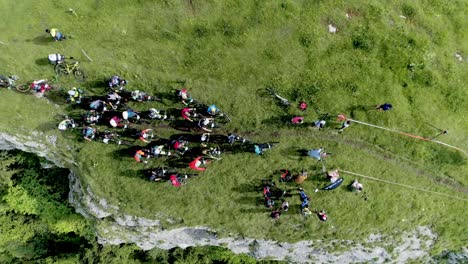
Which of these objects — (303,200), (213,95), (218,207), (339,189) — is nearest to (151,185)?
(218,207)

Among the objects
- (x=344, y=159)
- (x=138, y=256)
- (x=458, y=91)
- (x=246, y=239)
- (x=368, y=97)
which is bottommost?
(x=138, y=256)

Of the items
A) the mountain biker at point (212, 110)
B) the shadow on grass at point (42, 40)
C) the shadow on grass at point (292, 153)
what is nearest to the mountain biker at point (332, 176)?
the shadow on grass at point (292, 153)

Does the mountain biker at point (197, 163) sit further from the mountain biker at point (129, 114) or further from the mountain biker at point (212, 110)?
the mountain biker at point (129, 114)

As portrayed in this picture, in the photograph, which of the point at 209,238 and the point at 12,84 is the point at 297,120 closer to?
the point at 209,238

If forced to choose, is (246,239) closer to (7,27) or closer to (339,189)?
(339,189)

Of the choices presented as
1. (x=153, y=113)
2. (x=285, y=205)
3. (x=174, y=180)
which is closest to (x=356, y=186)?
(x=285, y=205)

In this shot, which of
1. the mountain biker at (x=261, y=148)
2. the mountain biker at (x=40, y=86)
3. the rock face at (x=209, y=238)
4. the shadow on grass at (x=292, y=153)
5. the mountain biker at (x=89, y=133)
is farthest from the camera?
the rock face at (x=209, y=238)

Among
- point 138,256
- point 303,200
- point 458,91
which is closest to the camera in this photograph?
point 303,200
